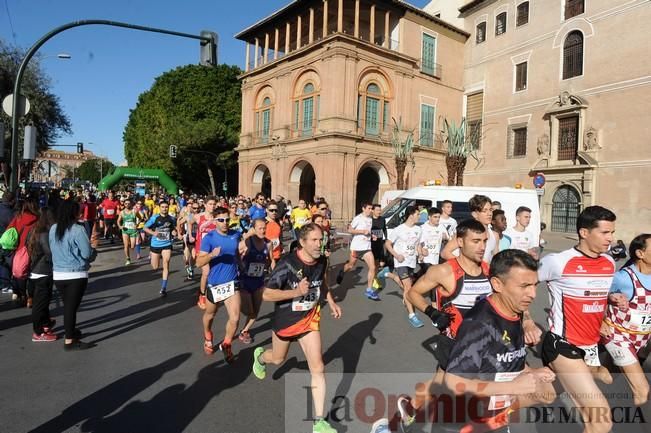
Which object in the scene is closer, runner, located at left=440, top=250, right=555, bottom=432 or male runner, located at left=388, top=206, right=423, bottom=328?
runner, located at left=440, top=250, right=555, bottom=432

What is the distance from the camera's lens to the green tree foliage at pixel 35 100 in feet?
74.7

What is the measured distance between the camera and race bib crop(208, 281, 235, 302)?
512 centimetres

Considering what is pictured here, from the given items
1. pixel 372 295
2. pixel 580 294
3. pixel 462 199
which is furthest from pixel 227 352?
pixel 462 199

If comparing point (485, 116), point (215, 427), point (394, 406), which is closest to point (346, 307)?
point (394, 406)

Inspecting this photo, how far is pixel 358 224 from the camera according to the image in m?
9.45

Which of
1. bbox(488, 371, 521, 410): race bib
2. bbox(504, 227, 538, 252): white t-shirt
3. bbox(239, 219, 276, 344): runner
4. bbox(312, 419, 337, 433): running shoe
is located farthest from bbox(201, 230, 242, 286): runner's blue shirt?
bbox(504, 227, 538, 252): white t-shirt

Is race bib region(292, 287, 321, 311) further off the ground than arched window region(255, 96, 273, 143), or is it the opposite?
arched window region(255, 96, 273, 143)

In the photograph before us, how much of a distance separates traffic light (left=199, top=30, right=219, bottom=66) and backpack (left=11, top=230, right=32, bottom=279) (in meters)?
6.24

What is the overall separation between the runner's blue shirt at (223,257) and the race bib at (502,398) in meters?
3.54

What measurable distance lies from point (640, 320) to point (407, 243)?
14.9 feet

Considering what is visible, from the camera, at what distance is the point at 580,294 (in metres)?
3.43

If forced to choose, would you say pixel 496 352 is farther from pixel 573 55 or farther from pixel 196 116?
pixel 196 116

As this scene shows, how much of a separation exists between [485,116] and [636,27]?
10.4 metres

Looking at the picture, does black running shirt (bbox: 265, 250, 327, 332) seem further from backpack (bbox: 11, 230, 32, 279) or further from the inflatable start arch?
the inflatable start arch
